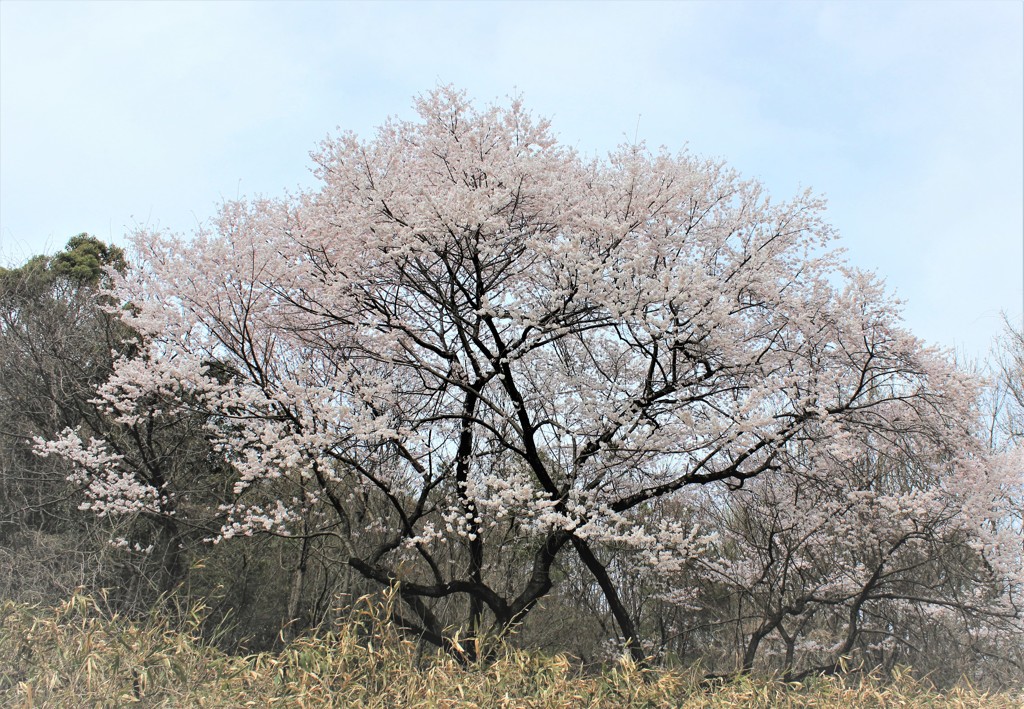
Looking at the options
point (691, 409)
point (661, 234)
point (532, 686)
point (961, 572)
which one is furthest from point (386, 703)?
point (961, 572)

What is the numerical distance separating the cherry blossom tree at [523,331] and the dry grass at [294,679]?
1314mm

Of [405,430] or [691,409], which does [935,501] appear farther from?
[405,430]

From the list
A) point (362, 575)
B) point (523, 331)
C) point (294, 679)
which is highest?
point (523, 331)

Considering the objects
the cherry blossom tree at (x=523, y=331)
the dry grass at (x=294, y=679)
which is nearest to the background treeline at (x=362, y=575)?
the cherry blossom tree at (x=523, y=331)

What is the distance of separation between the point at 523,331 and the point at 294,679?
3784 millimetres

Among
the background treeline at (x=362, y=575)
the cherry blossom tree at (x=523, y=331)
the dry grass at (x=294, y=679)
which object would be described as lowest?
the dry grass at (x=294, y=679)

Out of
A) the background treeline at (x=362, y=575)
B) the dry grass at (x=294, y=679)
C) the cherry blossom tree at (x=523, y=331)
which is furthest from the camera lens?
the background treeline at (x=362, y=575)

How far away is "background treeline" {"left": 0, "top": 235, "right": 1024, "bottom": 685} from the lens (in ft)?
28.8

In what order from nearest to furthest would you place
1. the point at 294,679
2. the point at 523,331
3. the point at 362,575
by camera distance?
the point at 294,679 → the point at 523,331 → the point at 362,575

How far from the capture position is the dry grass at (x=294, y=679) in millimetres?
4770

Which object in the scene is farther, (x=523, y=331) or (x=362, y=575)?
(x=362, y=575)

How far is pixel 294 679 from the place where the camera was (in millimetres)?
5383

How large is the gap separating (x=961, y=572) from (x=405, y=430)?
281 inches

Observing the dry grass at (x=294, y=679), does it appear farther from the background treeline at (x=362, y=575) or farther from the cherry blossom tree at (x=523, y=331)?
the background treeline at (x=362, y=575)
